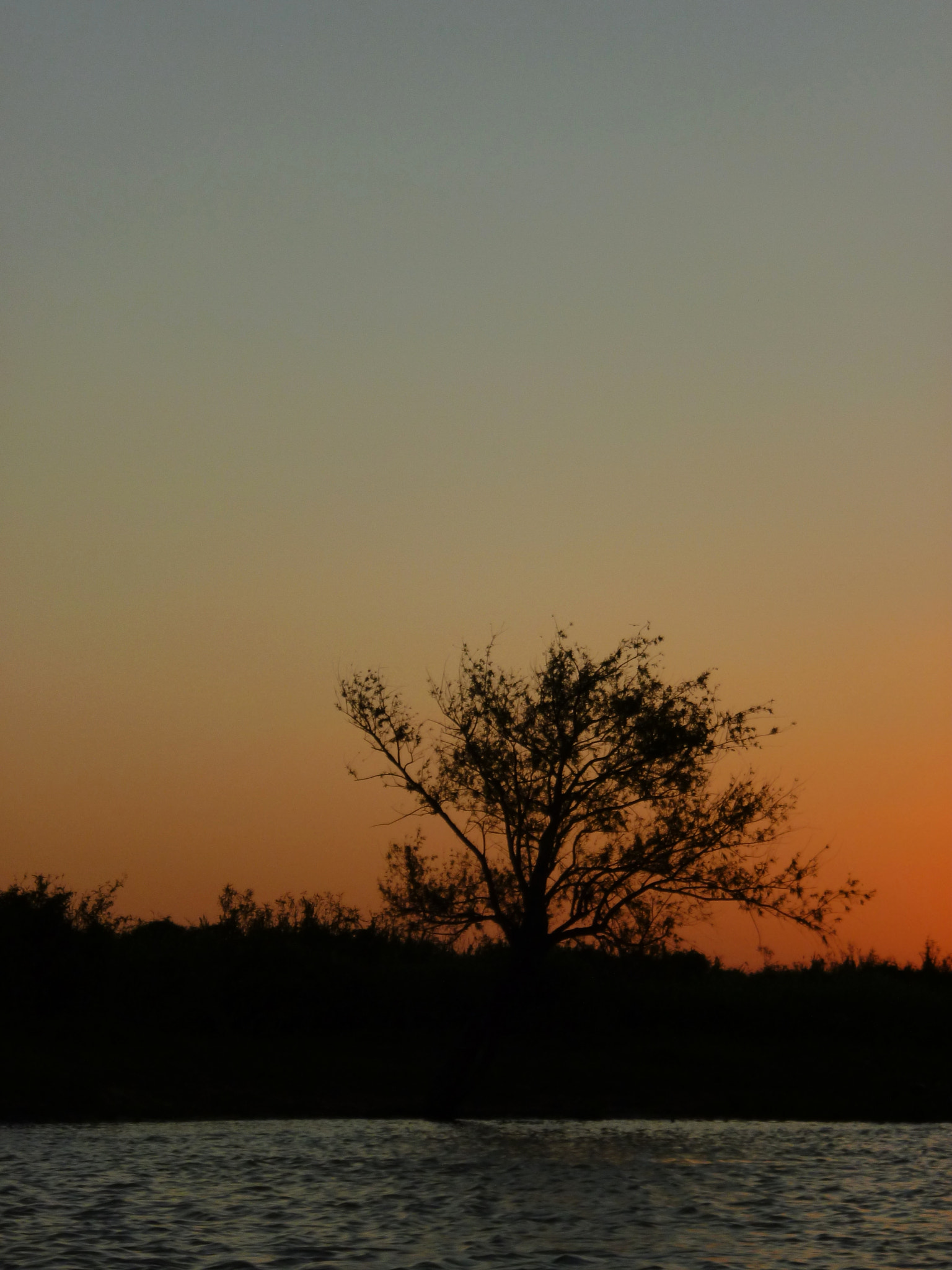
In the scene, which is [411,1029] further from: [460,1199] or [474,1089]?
[460,1199]

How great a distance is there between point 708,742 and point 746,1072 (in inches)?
813

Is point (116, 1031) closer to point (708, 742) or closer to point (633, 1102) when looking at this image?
point (633, 1102)

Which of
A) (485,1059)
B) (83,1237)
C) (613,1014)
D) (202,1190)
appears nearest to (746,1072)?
(613,1014)

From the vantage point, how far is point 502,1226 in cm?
2370

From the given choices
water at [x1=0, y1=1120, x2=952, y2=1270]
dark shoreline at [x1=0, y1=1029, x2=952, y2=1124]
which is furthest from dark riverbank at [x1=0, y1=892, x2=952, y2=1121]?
water at [x1=0, y1=1120, x2=952, y2=1270]

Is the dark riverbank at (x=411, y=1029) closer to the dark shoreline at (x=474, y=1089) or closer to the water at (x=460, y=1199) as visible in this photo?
the dark shoreline at (x=474, y=1089)

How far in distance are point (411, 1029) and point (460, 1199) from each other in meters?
30.2

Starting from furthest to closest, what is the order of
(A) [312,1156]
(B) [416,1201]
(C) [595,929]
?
(C) [595,929] < (A) [312,1156] < (B) [416,1201]

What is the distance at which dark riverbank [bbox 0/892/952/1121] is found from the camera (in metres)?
47.4

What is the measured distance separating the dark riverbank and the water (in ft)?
23.4

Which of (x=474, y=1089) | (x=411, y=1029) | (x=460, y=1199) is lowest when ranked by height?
(x=460, y=1199)

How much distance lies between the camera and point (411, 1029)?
185 ft

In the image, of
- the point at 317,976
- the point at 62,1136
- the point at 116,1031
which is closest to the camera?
the point at 62,1136

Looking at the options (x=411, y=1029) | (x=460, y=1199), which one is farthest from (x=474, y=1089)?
(x=460, y=1199)
